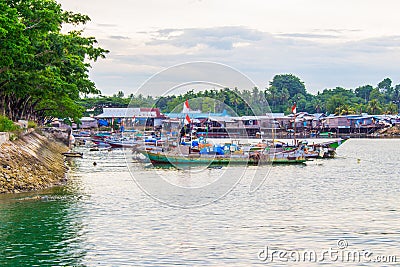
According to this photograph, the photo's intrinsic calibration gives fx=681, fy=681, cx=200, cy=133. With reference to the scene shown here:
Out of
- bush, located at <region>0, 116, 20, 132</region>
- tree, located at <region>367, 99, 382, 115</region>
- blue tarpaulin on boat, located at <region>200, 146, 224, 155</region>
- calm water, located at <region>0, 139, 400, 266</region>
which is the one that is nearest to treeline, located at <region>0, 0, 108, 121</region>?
bush, located at <region>0, 116, 20, 132</region>

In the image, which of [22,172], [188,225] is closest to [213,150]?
[22,172]

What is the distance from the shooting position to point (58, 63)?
5259 cm

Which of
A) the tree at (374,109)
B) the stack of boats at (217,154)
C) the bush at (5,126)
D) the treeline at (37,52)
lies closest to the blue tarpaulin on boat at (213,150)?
the stack of boats at (217,154)

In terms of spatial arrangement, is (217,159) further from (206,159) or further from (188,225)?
(188,225)

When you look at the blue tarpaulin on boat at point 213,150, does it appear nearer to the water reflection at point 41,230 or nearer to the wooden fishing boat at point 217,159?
the wooden fishing boat at point 217,159

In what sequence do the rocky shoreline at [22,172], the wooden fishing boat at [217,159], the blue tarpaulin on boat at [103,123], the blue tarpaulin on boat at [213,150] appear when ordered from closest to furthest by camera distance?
the rocky shoreline at [22,172], the wooden fishing boat at [217,159], the blue tarpaulin on boat at [213,150], the blue tarpaulin on boat at [103,123]

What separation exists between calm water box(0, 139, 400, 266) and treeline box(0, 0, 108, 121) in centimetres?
846

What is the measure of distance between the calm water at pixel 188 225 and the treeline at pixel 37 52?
8.46 meters

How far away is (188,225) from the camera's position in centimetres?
2900

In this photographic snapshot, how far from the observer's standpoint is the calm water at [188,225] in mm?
23531

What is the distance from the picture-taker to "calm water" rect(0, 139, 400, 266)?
77.2 ft

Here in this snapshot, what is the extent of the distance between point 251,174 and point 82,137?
232 feet

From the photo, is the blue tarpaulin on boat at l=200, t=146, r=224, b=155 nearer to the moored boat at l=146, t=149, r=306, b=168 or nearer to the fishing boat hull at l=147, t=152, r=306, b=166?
the moored boat at l=146, t=149, r=306, b=168

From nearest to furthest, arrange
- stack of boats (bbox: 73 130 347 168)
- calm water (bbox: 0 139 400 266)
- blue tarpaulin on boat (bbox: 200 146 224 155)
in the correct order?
calm water (bbox: 0 139 400 266), stack of boats (bbox: 73 130 347 168), blue tarpaulin on boat (bbox: 200 146 224 155)
